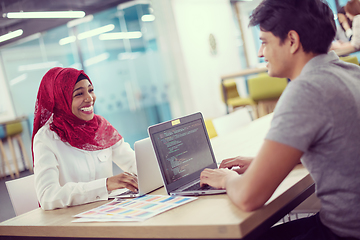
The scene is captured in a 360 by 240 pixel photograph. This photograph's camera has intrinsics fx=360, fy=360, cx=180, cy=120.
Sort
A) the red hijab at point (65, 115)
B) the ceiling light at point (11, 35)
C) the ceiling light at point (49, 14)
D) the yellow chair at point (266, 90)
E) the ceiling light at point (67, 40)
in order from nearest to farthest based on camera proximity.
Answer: the red hijab at point (65, 115) < the yellow chair at point (266, 90) < the ceiling light at point (49, 14) < the ceiling light at point (11, 35) < the ceiling light at point (67, 40)

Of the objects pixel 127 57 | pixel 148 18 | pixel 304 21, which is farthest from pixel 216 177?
pixel 148 18

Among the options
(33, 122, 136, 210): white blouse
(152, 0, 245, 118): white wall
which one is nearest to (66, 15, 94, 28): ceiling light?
(152, 0, 245, 118): white wall

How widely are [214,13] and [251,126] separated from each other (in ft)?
21.7

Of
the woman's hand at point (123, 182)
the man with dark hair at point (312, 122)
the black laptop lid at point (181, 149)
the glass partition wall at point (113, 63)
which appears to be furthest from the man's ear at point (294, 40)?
the glass partition wall at point (113, 63)

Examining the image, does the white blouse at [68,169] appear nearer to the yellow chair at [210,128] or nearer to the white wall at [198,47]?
the yellow chair at [210,128]

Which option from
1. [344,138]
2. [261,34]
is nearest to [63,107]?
[261,34]

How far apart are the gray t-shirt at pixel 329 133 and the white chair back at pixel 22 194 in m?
1.38

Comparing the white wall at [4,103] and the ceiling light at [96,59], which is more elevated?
the ceiling light at [96,59]

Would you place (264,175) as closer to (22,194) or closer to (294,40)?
(294,40)

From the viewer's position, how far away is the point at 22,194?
182 centimetres

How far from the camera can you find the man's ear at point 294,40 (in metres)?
1.06

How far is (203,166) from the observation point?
1510mm

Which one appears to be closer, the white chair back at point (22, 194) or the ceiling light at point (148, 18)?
the white chair back at point (22, 194)

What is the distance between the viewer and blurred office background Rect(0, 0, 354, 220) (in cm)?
624
